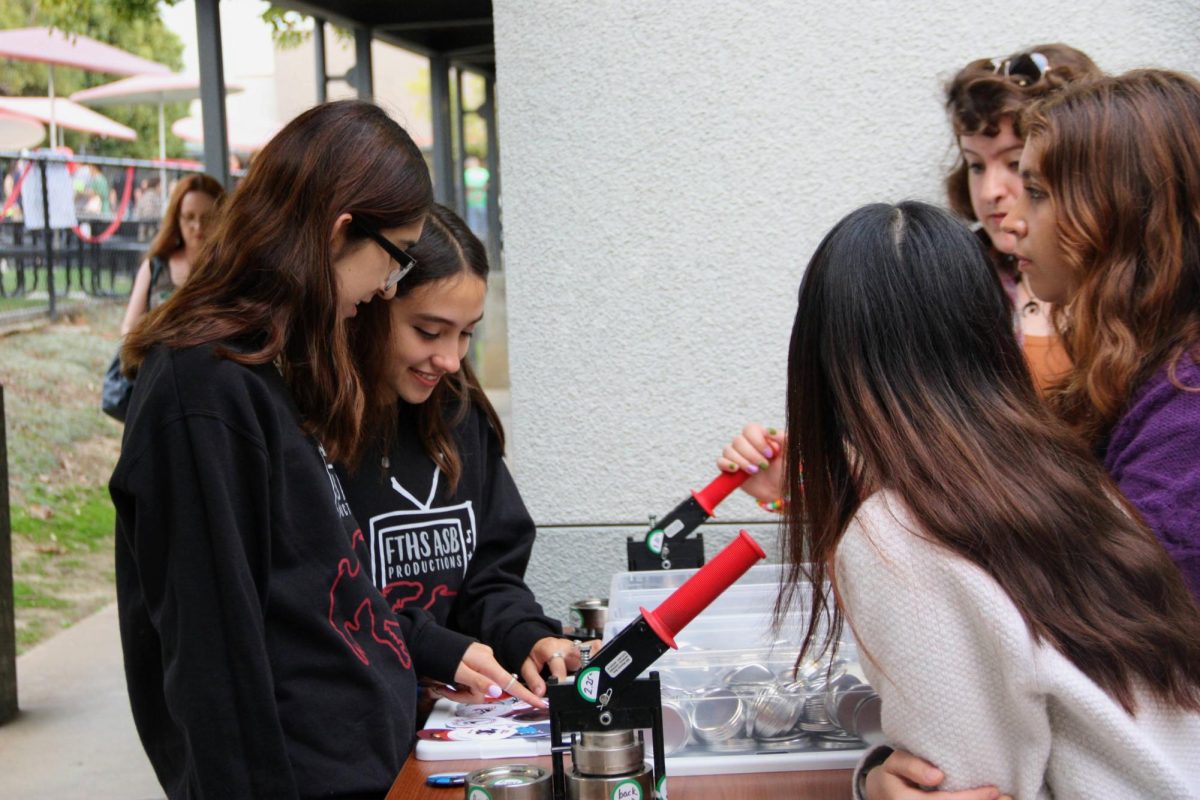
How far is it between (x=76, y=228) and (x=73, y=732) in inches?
95.4

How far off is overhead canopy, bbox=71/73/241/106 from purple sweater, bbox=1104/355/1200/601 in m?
5.36

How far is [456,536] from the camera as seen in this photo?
2.30 metres

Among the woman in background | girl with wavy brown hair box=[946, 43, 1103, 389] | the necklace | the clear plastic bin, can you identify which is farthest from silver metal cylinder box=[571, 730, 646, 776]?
the woman in background

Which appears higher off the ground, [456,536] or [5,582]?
[456,536]

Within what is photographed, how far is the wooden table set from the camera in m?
1.58

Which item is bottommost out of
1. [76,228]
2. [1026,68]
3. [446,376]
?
[446,376]

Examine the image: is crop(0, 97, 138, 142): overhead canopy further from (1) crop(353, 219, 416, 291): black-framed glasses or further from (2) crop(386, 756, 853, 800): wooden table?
(2) crop(386, 756, 853, 800): wooden table

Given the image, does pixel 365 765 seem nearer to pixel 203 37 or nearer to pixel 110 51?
pixel 203 37

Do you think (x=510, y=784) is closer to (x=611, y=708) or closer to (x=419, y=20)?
(x=611, y=708)

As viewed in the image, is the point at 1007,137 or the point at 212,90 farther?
the point at 212,90

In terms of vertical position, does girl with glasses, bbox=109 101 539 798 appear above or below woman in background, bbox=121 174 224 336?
below

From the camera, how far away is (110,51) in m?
6.09

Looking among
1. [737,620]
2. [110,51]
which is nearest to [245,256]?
[737,620]

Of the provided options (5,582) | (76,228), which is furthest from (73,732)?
(76,228)
